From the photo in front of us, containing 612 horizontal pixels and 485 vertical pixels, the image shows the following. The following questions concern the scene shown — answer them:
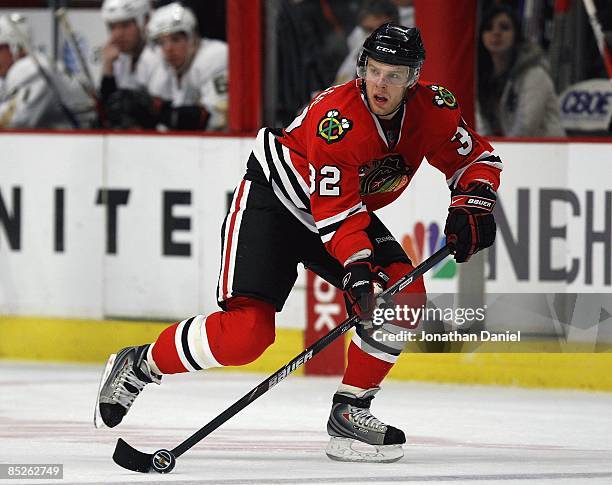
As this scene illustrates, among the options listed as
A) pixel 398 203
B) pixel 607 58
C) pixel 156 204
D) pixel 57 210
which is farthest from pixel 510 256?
pixel 57 210

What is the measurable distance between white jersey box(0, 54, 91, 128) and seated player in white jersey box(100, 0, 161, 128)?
211mm

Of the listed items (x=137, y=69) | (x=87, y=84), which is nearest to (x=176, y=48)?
(x=137, y=69)

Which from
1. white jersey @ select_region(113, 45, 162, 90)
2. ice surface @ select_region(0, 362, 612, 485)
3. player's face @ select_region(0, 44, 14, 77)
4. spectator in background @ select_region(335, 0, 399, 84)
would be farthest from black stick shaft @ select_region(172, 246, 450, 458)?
player's face @ select_region(0, 44, 14, 77)

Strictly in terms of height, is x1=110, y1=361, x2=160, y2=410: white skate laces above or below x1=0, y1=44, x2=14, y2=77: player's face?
below

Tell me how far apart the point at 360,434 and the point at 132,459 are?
690 mm

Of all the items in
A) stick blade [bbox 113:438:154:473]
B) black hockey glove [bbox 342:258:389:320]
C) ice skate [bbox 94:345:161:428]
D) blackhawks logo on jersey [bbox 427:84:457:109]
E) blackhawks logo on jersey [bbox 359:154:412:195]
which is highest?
blackhawks logo on jersey [bbox 427:84:457:109]

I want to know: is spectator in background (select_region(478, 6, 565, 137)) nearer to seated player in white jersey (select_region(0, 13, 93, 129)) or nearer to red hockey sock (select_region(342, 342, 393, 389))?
seated player in white jersey (select_region(0, 13, 93, 129))

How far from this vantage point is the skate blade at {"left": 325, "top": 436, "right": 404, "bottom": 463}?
16.0ft

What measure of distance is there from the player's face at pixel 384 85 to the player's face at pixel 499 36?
8.11 ft

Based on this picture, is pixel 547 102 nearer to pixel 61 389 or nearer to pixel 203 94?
pixel 203 94

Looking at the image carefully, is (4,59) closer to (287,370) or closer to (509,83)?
(509,83)

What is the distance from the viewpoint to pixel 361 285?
181 inches

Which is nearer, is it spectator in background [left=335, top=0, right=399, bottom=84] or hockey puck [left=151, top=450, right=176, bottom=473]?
hockey puck [left=151, top=450, right=176, bottom=473]

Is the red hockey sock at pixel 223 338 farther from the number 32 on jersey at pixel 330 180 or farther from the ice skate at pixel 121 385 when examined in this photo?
the number 32 on jersey at pixel 330 180
